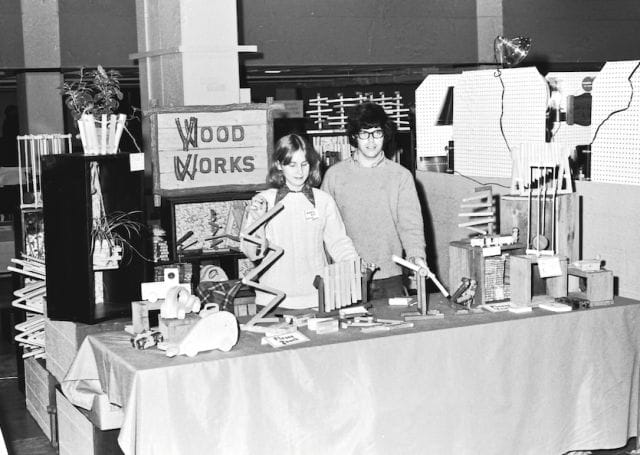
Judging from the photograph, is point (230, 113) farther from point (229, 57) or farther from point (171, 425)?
point (171, 425)

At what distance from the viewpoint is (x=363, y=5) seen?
9156mm

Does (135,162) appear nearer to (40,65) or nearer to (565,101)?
(565,101)

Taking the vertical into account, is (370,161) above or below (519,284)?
above

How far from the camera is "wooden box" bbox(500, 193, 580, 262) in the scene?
438 centimetres

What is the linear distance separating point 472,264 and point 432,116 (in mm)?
2116

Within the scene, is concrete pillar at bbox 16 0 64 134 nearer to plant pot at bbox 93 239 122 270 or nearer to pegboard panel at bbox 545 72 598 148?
plant pot at bbox 93 239 122 270

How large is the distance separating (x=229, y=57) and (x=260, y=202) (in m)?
1.79

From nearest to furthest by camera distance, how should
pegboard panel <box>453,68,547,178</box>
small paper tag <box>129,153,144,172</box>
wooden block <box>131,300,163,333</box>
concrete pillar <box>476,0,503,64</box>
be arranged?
1. wooden block <box>131,300,163,333</box>
2. small paper tag <box>129,153,144,172</box>
3. pegboard panel <box>453,68,547,178</box>
4. concrete pillar <box>476,0,503,64</box>

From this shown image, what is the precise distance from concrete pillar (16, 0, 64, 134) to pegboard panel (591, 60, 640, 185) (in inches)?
205

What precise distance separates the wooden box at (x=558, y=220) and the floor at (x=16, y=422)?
947 mm

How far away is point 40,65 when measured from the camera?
8305 millimetres

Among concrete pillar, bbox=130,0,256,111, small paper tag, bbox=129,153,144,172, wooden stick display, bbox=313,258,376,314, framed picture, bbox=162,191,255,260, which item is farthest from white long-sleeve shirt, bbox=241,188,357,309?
concrete pillar, bbox=130,0,256,111

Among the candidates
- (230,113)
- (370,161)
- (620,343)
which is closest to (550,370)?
(620,343)

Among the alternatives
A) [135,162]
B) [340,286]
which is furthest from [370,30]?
[340,286]
